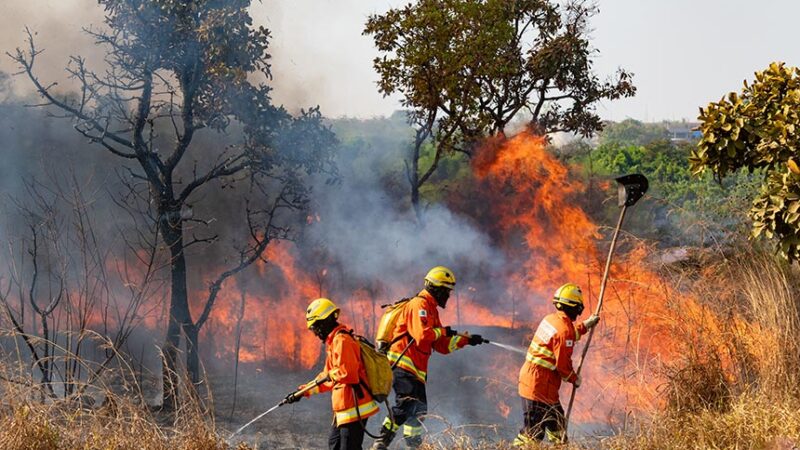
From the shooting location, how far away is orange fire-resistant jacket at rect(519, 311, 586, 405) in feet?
24.2

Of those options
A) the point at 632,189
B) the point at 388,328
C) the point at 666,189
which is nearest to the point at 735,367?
the point at 632,189

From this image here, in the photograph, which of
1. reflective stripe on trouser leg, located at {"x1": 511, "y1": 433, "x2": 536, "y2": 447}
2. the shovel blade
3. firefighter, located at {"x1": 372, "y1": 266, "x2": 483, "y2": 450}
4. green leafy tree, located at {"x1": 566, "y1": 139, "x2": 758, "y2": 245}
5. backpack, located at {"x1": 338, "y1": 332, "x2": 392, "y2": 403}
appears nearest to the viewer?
backpack, located at {"x1": 338, "y1": 332, "x2": 392, "y2": 403}

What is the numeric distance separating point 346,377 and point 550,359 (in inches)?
75.7

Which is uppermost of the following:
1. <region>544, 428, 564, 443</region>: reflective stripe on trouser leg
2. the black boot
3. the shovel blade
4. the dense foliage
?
the dense foliage

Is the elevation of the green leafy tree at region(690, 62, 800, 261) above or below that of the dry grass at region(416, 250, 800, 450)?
above

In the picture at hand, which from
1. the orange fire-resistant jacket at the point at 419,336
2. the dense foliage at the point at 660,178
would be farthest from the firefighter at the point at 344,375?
the dense foliage at the point at 660,178

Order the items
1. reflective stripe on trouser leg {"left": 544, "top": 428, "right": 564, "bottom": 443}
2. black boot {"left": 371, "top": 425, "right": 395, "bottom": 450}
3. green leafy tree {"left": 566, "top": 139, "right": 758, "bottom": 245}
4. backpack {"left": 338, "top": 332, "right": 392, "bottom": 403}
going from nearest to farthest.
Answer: backpack {"left": 338, "top": 332, "right": 392, "bottom": 403} → reflective stripe on trouser leg {"left": 544, "top": 428, "right": 564, "bottom": 443} → black boot {"left": 371, "top": 425, "right": 395, "bottom": 450} → green leafy tree {"left": 566, "top": 139, "right": 758, "bottom": 245}

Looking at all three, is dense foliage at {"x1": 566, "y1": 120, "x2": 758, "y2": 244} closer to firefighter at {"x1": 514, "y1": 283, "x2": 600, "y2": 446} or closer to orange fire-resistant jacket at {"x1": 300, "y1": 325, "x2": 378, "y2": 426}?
firefighter at {"x1": 514, "y1": 283, "x2": 600, "y2": 446}

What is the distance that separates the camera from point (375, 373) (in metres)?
6.71

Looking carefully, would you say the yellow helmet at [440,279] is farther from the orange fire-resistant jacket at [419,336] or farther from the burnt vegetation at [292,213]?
the burnt vegetation at [292,213]

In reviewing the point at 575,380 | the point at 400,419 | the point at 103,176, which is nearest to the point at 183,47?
the point at 103,176

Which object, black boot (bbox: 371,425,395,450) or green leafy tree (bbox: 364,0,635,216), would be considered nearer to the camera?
black boot (bbox: 371,425,395,450)

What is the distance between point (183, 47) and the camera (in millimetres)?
12156

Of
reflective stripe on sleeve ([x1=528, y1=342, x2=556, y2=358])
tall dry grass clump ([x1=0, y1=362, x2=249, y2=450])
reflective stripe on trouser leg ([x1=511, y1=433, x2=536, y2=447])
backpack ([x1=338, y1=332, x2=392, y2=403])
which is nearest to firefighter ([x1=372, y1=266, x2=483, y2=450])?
reflective stripe on sleeve ([x1=528, y1=342, x2=556, y2=358])
